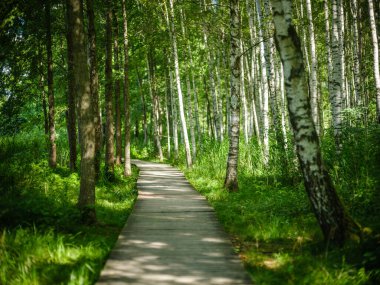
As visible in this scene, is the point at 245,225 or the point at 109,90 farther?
the point at 109,90

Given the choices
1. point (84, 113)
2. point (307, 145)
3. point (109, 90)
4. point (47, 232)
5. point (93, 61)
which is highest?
point (93, 61)

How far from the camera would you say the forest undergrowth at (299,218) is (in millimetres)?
4801

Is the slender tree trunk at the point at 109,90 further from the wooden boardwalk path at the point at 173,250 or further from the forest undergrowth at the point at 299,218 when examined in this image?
the wooden boardwalk path at the point at 173,250

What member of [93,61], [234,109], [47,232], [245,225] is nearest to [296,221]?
[245,225]

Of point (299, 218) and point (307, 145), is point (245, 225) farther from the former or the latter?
point (307, 145)

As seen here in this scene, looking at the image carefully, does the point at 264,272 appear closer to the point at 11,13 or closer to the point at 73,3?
the point at 73,3

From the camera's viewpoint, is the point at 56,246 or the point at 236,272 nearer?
the point at 236,272

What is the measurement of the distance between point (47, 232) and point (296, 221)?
185 inches

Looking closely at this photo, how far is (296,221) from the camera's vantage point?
732 cm

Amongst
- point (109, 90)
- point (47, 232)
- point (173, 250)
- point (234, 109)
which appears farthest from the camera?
point (109, 90)

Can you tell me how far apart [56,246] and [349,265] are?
4.16m

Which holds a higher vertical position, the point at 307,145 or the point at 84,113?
the point at 84,113

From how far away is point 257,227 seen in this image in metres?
7.06

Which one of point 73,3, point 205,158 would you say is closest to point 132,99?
point 205,158
